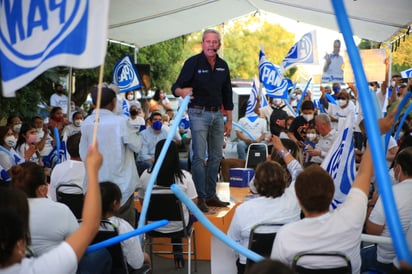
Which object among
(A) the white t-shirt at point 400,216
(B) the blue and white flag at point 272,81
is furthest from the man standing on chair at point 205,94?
(B) the blue and white flag at point 272,81

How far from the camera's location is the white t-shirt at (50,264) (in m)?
2.89

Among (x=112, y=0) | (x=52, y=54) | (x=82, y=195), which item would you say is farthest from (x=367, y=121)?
(x=112, y=0)

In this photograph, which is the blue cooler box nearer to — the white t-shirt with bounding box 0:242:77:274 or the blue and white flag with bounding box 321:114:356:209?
the blue and white flag with bounding box 321:114:356:209

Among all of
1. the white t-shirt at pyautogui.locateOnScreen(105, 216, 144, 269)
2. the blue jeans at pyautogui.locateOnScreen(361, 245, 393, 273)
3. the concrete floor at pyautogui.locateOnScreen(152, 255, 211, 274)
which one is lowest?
the concrete floor at pyautogui.locateOnScreen(152, 255, 211, 274)

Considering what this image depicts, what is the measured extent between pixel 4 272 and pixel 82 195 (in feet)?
12.2

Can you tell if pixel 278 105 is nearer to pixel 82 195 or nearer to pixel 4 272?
pixel 82 195

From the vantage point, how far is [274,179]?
5062mm

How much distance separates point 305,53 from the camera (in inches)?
715

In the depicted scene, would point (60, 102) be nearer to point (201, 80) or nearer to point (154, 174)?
point (201, 80)

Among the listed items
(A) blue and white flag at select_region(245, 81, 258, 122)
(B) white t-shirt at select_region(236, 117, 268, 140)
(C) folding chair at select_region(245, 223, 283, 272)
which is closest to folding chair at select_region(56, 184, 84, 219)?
(C) folding chair at select_region(245, 223, 283, 272)

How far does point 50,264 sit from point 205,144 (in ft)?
13.9

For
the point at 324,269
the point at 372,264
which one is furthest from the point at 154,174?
the point at 372,264

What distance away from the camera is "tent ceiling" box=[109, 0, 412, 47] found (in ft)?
41.4

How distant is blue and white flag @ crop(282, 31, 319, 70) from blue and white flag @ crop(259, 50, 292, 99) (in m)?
2.41
